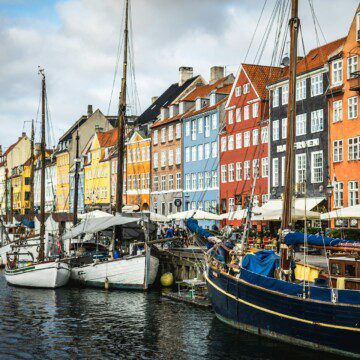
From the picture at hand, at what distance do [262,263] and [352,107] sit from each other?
27.2m

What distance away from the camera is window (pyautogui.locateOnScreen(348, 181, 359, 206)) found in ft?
149

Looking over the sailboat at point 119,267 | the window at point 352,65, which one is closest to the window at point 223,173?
the window at point 352,65

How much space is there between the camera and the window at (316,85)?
163 ft

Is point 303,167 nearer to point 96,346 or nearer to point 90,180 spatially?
point 96,346

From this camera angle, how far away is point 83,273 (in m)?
36.9

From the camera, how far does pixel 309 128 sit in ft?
168

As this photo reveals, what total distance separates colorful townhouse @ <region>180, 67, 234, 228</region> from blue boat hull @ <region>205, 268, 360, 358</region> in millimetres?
41442

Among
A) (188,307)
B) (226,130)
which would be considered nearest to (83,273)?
(188,307)

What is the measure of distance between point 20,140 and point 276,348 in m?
121

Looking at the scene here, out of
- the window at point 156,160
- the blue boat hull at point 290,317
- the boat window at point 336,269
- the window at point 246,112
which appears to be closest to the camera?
the blue boat hull at point 290,317

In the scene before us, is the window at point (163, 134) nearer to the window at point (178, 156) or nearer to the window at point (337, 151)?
the window at point (178, 156)

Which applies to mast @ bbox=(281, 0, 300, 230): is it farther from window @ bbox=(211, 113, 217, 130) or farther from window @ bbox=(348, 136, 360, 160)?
window @ bbox=(211, 113, 217, 130)

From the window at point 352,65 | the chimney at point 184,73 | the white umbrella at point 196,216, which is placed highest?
the chimney at point 184,73

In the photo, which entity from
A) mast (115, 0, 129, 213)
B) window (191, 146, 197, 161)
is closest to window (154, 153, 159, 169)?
window (191, 146, 197, 161)
